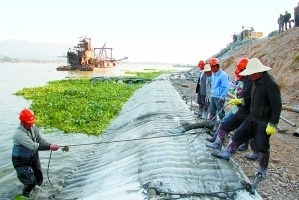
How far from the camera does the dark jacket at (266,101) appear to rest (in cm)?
506

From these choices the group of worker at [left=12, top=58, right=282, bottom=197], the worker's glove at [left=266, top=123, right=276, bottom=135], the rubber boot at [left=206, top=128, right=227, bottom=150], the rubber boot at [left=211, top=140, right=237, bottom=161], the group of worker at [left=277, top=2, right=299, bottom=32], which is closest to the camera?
the worker's glove at [left=266, top=123, right=276, bottom=135]

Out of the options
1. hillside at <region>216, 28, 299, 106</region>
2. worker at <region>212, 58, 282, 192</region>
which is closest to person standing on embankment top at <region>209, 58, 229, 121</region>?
worker at <region>212, 58, 282, 192</region>

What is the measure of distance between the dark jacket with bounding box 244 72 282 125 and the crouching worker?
4242 mm

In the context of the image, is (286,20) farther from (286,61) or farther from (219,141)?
(219,141)

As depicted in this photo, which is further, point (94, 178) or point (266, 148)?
point (94, 178)

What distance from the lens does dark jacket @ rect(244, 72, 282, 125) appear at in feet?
16.6

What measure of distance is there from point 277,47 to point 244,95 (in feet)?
68.3

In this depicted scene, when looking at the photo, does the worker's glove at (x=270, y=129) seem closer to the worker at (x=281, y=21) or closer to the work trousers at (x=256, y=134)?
the work trousers at (x=256, y=134)

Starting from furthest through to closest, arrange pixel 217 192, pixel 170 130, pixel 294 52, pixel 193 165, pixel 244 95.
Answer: pixel 294 52 < pixel 170 130 < pixel 244 95 < pixel 193 165 < pixel 217 192

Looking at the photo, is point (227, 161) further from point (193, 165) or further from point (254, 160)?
point (254, 160)

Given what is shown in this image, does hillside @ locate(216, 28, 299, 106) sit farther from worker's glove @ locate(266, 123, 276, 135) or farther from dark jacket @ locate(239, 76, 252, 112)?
worker's glove @ locate(266, 123, 276, 135)

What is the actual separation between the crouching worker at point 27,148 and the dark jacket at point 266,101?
13.9 ft

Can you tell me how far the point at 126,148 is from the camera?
8.28 m

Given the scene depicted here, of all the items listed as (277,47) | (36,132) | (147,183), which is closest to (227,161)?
(147,183)
